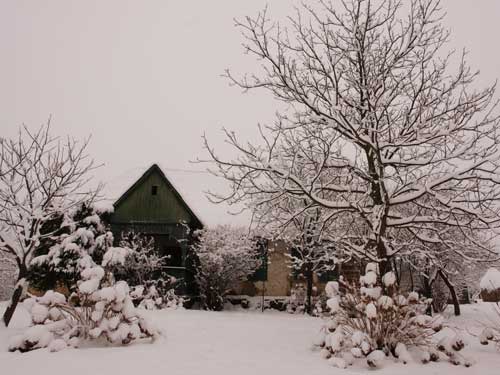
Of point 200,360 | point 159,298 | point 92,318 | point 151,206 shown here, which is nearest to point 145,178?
point 151,206

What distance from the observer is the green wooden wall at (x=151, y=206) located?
64.6 ft

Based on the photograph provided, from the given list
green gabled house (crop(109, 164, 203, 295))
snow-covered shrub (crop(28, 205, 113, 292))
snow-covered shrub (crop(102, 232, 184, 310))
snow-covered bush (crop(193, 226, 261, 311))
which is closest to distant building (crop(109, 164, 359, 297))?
green gabled house (crop(109, 164, 203, 295))

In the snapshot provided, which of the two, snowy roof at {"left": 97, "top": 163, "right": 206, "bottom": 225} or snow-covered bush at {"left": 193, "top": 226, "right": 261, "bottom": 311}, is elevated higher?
snowy roof at {"left": 97, "top": 163, "right": 206, "bottom": 225}

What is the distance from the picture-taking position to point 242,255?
17734mm

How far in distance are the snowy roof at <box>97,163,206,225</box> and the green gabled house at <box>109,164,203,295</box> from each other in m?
0.07

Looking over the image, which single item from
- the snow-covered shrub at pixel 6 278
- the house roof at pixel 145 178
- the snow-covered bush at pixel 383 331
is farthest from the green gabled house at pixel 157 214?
the snow-covered shrub at pixel 6 278

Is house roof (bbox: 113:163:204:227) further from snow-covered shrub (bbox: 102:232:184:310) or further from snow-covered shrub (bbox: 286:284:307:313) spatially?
snow-covered shrub (bbox: 286:284:307:313)

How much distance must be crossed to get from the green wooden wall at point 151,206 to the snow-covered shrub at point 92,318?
40.4 feet

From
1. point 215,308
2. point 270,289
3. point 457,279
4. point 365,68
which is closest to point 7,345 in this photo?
point 365,68

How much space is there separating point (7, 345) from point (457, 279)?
18.2 metres

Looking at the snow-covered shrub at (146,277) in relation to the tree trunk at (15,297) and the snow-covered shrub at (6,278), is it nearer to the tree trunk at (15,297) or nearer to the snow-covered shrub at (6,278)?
the tree trunk at (15,297)

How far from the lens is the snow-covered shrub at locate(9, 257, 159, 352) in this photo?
6.77 meters

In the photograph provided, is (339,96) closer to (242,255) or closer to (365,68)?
(365,68)

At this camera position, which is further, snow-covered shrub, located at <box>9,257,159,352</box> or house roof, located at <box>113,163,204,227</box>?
house roof, located at <box>113,163,204,227</box>
